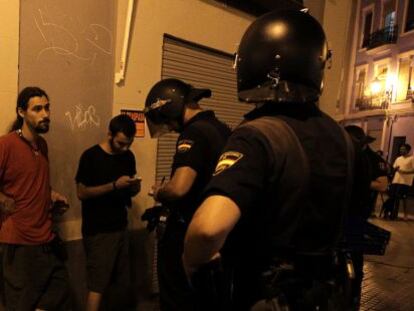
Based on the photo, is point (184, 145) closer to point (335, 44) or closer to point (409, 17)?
point (335, 44)

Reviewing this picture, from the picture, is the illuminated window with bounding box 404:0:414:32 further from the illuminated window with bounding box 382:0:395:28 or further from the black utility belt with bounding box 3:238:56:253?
the black utility belt with bounding box 3:238:56:253

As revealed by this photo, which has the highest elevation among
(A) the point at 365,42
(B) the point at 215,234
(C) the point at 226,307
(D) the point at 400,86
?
(A) the point at 365,42

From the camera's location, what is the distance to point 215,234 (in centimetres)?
143

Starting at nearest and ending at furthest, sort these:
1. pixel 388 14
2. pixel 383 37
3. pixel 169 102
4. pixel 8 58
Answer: pixel 169 102
pixel 8 58
pixel 383 37
pixel 388 14

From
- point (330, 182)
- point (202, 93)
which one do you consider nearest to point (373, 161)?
point (202, 93)

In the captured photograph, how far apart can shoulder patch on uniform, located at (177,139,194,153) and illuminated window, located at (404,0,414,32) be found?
21704 millimetres

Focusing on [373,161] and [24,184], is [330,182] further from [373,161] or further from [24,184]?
[373,161]

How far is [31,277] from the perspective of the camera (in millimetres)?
3299

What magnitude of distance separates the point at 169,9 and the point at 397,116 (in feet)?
62.3

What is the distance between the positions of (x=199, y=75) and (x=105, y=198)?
7.41 feet

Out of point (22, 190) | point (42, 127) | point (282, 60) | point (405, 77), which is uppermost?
point (405, 77)

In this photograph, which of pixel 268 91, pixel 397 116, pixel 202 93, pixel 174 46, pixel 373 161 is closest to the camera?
pixel 268 91

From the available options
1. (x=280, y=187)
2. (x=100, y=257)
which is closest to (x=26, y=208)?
(x=100, y=257)

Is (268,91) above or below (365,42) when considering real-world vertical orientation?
below
